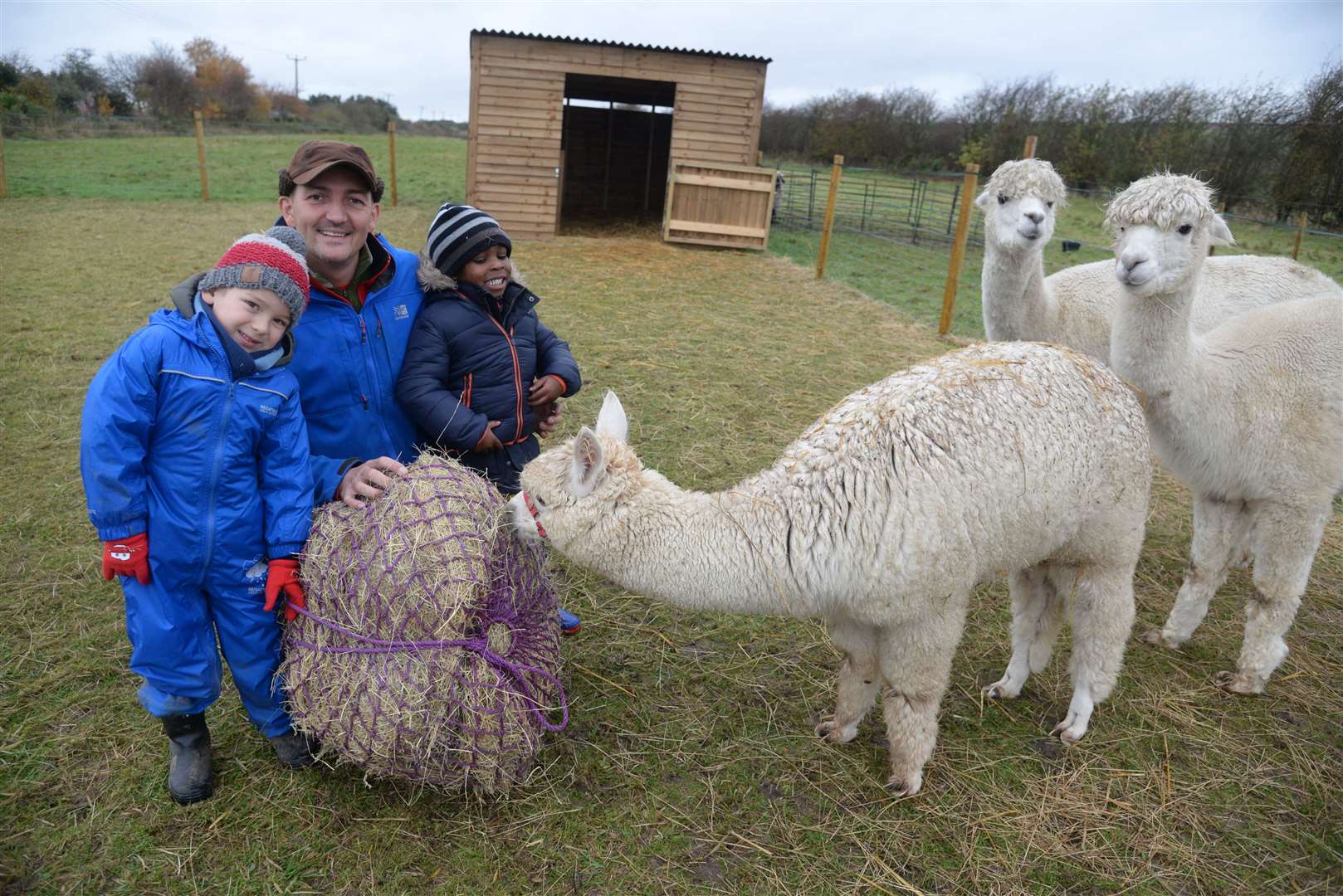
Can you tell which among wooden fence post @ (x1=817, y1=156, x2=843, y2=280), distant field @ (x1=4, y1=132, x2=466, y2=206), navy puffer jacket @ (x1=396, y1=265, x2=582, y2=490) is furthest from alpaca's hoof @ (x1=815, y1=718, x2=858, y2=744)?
distant field @ (x1=4, y1=132, x2=466, y2=206)

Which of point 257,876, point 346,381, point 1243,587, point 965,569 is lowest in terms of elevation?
point 257,876

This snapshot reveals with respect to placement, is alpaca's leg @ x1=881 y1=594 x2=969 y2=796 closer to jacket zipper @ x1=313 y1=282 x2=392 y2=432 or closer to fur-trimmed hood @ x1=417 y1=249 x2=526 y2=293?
fur-trimmed hood @ x1=417 y1=249 x2=526 y2=293

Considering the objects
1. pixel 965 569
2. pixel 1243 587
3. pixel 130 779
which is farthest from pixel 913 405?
pixel 1243 587

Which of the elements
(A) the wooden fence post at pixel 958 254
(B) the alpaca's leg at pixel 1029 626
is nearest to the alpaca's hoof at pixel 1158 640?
(B) the alpaca's leg at pixel 1029 626

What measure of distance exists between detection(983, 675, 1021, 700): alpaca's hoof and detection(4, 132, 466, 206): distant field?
740 inches

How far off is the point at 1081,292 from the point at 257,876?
5578mm

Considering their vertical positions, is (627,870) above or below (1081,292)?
below

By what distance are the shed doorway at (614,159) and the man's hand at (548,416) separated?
16084mm

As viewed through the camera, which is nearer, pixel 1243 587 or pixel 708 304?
pixel 1243 587

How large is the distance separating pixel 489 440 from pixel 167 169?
940 inches

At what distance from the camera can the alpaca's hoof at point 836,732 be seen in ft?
10.0

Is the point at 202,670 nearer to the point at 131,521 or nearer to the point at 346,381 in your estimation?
the point at 131,521

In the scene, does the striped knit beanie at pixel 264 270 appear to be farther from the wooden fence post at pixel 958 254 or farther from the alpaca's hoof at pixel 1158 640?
the wooden fence post at pixel 958 254

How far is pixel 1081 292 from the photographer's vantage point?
5.23 metres
